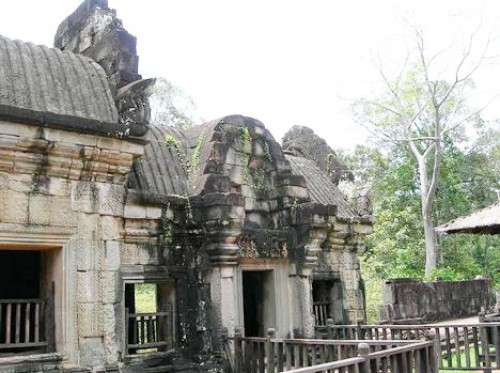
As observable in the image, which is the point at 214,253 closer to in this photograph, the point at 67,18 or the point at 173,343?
the point at 173,343

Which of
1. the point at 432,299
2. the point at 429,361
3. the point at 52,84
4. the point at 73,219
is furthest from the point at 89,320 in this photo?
the point at 432,299

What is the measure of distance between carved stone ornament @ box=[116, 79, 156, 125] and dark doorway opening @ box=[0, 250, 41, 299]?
132 inches

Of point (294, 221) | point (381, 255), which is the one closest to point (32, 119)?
point (294, 221)

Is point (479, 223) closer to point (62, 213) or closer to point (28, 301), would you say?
point (62, 213)

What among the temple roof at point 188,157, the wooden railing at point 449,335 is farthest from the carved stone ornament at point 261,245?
the wooden railing at point 449,335

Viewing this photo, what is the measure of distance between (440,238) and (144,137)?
25965 millimetres

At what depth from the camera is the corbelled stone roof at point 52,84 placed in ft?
22.5

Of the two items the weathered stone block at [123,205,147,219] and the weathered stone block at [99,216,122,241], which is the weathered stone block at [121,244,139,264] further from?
the weathered stone block at [123,205,147,219]

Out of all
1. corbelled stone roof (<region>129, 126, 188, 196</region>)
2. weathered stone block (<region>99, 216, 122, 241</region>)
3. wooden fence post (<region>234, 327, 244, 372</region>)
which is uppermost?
corbelled stone roof (<region>129, 126, 188, 196</region>)

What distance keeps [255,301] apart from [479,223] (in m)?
4.38

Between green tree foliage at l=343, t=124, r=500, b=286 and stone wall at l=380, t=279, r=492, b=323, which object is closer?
stone wall at l=380, t=279, r=492, b=323

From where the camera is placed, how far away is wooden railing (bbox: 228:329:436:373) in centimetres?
553

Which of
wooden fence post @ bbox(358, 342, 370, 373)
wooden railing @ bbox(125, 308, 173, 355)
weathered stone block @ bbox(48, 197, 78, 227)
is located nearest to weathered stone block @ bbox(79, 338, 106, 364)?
wooden railing @ bbox(125, 308, 173, 355)

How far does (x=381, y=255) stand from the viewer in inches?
1077
